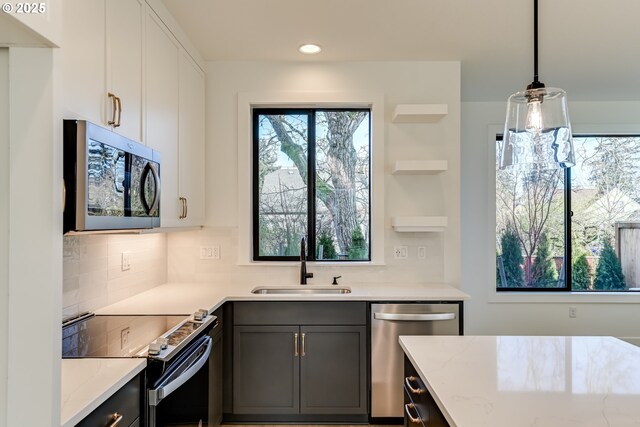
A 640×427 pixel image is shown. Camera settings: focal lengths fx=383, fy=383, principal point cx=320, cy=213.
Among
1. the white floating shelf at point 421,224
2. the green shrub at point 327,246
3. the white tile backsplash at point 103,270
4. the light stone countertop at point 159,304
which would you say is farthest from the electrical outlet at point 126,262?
the white floating shelf at point 421,224

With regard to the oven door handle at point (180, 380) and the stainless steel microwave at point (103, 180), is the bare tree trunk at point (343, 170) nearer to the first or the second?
the oven door handle at point (180, 380)

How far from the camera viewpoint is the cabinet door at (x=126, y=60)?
1.64m

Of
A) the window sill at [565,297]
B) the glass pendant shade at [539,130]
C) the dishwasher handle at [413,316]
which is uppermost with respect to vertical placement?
Answer: the glass pendant shade at [539,130]

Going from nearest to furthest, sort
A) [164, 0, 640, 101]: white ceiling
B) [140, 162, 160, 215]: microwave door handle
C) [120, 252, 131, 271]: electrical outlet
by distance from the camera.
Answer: [140, 162, 160, 215]: microwave door handle < [164, 0, 640, 101]: white ceiling < [120, 252, 131, 271]: electrical outlet

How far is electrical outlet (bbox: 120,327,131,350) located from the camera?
151 cm

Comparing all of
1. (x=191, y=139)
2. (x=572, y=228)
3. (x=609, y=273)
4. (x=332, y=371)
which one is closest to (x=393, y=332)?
(x=332, y=371)

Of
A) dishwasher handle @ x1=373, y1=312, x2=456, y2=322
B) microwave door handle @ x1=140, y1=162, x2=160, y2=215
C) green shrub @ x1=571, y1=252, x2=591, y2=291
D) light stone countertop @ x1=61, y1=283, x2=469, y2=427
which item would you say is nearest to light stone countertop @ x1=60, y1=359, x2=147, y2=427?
light stone countertop @ x1=61, y1=283, x2=469, y2=427

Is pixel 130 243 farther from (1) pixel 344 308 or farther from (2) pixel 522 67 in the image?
(2) pixel 522 67

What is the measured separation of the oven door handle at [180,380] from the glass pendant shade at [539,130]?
1.57m

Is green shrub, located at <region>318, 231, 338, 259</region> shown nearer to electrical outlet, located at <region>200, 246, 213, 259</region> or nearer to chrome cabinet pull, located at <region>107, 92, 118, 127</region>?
electrical outlet, located at <region>200, 246, 213, 259</region>

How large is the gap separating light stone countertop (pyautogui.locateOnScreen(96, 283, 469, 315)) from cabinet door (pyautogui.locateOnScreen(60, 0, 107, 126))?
105 cm

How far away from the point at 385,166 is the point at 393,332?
1.25m

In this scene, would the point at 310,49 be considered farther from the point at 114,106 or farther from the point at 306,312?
the point at 306,312

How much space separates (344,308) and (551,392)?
4.95 feet
